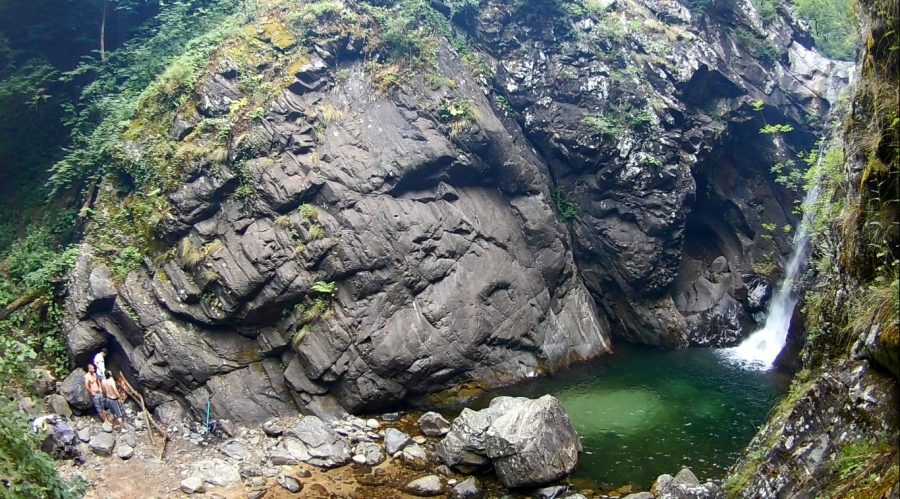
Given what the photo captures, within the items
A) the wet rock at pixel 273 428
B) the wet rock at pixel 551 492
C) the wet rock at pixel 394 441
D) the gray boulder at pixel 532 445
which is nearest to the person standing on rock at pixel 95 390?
Result: the wet rock at pixel 273 428

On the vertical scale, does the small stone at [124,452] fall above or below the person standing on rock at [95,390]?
below

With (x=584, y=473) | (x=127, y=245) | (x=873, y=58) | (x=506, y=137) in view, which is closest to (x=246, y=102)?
(x=127, y=245)

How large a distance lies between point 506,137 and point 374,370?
33.8 feet

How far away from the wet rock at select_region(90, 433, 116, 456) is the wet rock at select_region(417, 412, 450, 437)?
7251mm

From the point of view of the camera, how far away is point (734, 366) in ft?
67.4

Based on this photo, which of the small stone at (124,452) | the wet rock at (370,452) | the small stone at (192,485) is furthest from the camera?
the wet rock at (370,452)

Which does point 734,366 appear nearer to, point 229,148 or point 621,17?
point 621,17

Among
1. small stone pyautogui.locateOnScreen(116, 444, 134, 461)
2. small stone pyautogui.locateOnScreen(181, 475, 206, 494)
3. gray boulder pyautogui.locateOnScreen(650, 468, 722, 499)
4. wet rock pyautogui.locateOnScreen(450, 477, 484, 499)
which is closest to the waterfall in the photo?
gray boulder pyautogui.locateOnScreen(650, 468, 722, 499)

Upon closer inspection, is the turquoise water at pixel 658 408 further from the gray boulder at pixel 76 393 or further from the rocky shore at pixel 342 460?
the gray boulder at pixel 76 393

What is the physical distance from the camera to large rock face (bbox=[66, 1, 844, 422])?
16250mm

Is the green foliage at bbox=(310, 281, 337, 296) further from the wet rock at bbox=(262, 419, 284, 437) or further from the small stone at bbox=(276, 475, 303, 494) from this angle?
the small stone at bbox=(276, 475, 303, 494)

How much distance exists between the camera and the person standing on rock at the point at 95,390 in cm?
1412

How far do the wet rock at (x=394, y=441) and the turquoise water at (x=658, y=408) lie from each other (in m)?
3.48

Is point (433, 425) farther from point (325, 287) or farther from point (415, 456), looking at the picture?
point (325, 287)
